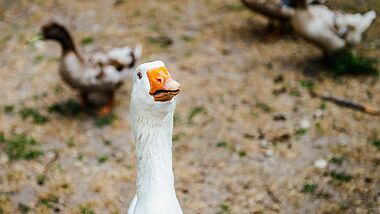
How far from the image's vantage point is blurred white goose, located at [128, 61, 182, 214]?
111 inches

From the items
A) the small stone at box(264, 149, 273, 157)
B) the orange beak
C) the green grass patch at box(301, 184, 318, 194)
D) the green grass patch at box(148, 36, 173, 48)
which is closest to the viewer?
the orange beak

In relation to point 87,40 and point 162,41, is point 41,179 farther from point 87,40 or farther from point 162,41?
point 162,41

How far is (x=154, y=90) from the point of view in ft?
8.89

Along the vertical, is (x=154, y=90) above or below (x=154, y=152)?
above

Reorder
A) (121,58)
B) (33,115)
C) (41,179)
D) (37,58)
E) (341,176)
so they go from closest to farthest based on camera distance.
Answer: (341,176), (41,179), (121,58), (33,115), (37,58)

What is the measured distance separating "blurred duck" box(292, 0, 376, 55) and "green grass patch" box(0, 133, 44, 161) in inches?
137

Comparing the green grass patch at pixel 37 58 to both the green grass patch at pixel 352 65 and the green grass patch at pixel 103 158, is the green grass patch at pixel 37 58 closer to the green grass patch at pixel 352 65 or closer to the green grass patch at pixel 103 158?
the green grass patch at pixel 103 158

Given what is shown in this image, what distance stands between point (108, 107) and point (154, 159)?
2.96 meters

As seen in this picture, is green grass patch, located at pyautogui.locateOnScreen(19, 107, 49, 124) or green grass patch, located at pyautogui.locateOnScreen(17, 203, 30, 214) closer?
green grass patch, located at pyautogui.locateOnScreen(17, 203, 30, 214)

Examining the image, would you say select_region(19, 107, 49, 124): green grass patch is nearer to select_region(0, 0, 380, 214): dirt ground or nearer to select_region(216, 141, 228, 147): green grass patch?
select_region(0, 0, 380, 214): dirt ground

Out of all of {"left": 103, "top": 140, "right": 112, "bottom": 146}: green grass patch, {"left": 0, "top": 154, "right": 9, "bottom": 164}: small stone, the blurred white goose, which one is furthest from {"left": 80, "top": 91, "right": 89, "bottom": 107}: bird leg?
the blurred white goose

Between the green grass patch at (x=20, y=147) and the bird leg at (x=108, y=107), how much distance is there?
2.70 ft

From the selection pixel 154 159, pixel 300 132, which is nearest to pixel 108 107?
pixel 300 132

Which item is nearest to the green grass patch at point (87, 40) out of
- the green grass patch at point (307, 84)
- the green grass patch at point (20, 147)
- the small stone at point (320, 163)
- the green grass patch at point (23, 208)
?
the green grass patch at point (20, 147)
